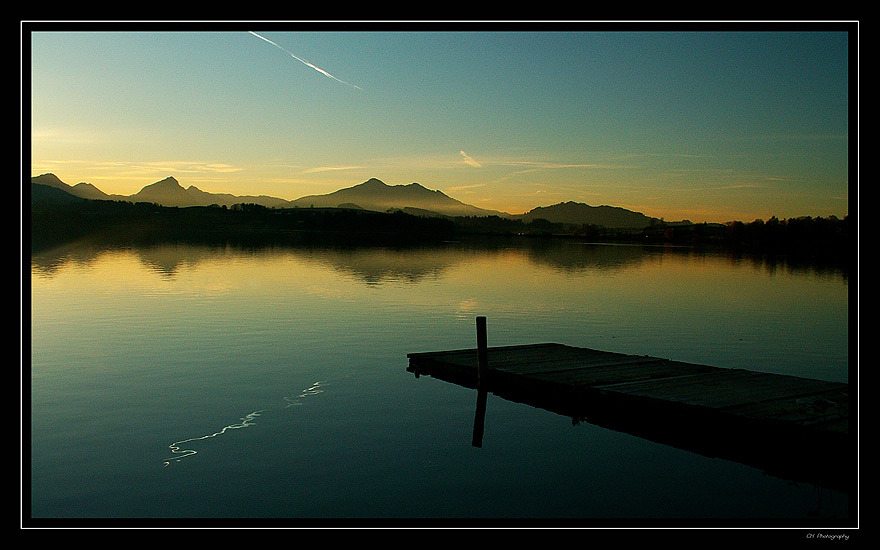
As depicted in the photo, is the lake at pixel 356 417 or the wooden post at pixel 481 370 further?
the wooden post at pixel 481 370

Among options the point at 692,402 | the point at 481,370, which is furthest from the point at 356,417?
the point at 692,402

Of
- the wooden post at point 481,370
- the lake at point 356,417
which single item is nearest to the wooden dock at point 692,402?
the wooden post at point 481,370

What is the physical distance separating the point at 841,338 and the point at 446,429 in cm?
2197

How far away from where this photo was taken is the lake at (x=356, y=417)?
38.2ft

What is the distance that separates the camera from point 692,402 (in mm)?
12828

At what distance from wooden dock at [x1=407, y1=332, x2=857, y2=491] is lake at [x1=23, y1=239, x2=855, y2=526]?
1.02 feet

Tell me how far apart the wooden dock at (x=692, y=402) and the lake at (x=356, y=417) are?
0.31 meters

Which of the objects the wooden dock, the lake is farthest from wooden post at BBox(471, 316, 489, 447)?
the lake

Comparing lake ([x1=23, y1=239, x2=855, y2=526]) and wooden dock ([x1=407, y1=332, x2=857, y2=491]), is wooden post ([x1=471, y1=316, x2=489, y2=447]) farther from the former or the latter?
lake ([x1=23, y1=239, x2=855, y2=526])

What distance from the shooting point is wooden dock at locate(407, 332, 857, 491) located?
1133 cm

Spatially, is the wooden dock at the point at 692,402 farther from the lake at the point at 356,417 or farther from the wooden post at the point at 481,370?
the lake at the point at 356,417

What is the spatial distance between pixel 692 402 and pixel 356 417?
7374 millimetres
